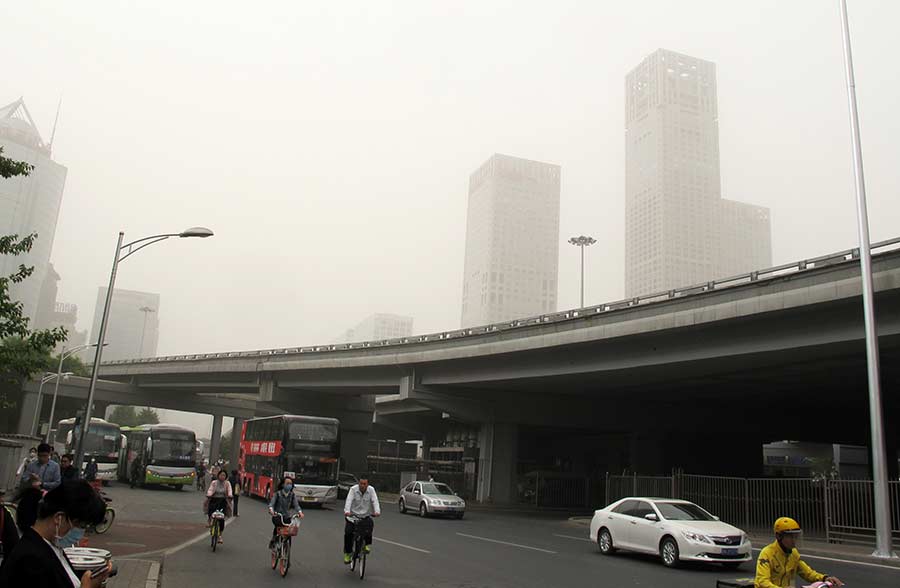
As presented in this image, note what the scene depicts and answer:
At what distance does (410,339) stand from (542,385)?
27.8 ft

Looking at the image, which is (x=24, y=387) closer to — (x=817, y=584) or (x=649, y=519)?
(x=649, y=519)

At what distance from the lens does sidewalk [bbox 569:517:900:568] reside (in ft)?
61.2

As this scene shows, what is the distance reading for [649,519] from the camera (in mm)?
17250

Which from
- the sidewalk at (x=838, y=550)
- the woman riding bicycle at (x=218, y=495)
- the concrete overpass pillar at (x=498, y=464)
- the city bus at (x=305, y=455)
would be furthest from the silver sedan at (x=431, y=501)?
the woman riding bicycle at (x=218, y=495)

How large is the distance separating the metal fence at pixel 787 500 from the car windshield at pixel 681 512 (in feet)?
28.6

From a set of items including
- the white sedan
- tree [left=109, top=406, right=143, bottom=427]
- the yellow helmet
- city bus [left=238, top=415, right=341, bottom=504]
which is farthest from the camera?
tree [left=109, top=406, right=143, bottom=427]

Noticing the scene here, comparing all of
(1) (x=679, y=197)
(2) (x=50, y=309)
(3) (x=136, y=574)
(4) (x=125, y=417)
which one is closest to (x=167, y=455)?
(3) (x=136, y=574)

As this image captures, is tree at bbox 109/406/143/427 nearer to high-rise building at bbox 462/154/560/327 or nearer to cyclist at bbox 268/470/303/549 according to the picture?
high-rise building at bbox 462/154/560/327

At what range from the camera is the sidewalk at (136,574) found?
10211 millimetres

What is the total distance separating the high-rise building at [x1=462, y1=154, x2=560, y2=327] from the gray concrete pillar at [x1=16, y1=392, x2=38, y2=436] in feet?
175

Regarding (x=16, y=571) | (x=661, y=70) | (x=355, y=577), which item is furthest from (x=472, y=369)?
(x=661, y=70)

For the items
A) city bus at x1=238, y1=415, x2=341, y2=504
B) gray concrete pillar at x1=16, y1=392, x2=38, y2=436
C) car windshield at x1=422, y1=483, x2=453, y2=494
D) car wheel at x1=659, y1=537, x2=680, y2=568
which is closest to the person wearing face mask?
car wheel at x1=659, y1=537, x2=680, y2=568

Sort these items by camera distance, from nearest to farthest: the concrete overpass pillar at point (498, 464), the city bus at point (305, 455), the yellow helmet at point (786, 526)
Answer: the yellow helmet at point (786, 526) → the city bus at point (305, 455) → the concrete overpass pillar at point (498, 464)

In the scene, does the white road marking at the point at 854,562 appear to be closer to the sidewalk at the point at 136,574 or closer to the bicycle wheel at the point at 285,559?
the bicycle wheel at the point at 285,559
